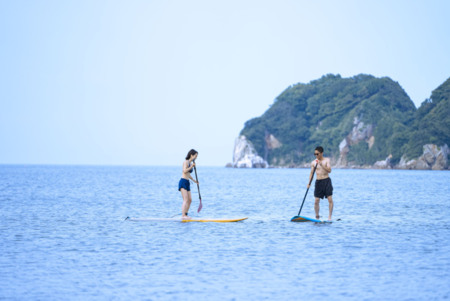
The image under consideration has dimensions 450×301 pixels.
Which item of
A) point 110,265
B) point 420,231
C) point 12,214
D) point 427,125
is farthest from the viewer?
point 427,125

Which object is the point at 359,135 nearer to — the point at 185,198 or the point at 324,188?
the point at 324,188

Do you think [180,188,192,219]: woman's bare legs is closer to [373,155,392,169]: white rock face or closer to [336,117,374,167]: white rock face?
[373,155,392,169]: white rock face

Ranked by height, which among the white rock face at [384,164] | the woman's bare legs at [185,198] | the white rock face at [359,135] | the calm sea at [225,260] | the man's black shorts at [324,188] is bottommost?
the calm sea at [225,260]

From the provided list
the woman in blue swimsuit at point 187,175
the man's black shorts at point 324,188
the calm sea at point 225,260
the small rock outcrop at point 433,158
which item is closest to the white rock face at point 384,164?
the small rock outcrop at point 433,158

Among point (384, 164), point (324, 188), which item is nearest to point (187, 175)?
point (324, 188)

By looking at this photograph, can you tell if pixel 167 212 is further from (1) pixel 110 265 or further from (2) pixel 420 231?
(1) pixel 110 265

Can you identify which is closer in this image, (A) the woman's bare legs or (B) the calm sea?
(B) the calm sea

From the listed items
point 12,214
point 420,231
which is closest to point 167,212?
point 12,214

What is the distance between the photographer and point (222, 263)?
39.9ft

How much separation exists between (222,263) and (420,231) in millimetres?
8133

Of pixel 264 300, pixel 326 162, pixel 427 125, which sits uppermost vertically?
pixel 427 125

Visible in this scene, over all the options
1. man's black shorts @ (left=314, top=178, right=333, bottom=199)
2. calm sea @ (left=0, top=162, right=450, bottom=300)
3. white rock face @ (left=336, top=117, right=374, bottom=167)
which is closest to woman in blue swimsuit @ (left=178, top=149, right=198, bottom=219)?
calm sea @ (left=0, top=162, right=450, bottom=300)

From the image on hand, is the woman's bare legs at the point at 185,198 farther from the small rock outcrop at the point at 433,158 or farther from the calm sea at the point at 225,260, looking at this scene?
the small rock outcrop at the point at 433,158

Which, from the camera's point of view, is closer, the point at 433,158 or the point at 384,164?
the point at 433,158
